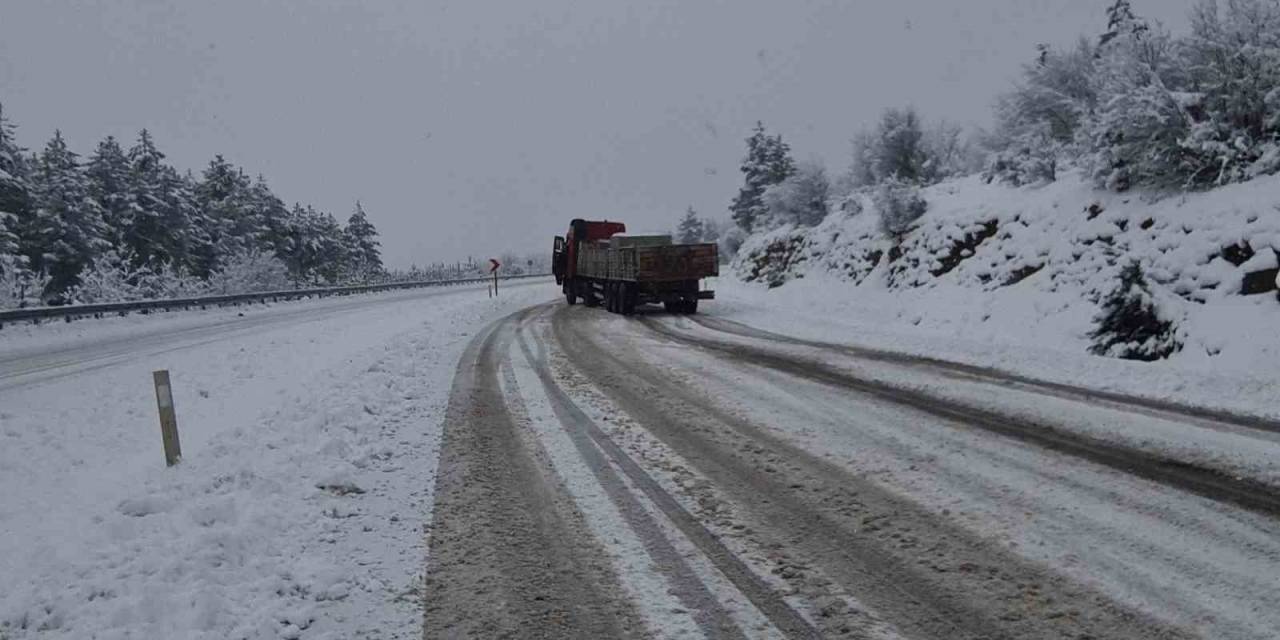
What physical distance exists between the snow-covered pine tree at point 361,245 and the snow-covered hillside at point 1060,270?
2405 inches

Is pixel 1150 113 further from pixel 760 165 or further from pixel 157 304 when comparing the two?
pixel 760 165

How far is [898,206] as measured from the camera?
63.3 feet

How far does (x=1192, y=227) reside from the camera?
10.3 metres

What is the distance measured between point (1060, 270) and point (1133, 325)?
10.4 feet

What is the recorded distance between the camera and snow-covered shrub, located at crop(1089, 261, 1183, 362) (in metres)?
8.95

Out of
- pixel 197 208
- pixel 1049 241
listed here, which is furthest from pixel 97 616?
pixel 197 208

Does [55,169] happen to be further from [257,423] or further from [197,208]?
[257,423]

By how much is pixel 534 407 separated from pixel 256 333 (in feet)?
49.3

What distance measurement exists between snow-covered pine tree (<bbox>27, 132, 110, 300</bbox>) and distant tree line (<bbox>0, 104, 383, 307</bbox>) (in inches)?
1.9

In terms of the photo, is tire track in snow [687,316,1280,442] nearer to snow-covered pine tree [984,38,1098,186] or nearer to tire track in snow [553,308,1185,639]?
tire track in snow [553,308,1185,639]

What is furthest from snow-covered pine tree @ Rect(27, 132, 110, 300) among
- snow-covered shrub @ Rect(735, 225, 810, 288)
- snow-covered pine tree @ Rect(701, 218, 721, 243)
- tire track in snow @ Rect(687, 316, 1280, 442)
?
snow-covered pine tree @ Rect(701, 218, 721, 243)

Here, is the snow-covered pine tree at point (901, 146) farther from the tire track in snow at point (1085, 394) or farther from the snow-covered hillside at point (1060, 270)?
the tire track in snow at point (1085, 394)

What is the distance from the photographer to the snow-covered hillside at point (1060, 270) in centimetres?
868

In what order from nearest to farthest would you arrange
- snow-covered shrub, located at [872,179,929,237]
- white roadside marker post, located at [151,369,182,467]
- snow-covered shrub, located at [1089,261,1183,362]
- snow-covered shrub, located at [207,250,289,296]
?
white roadside marker post, located at [151,369,182,467]
snow-covered shrub, located at [1089,261,1183,362]
snow-covered shrub, located at [872,179,929,237]
snow-covered shrub, located at [207,250,289,296]
